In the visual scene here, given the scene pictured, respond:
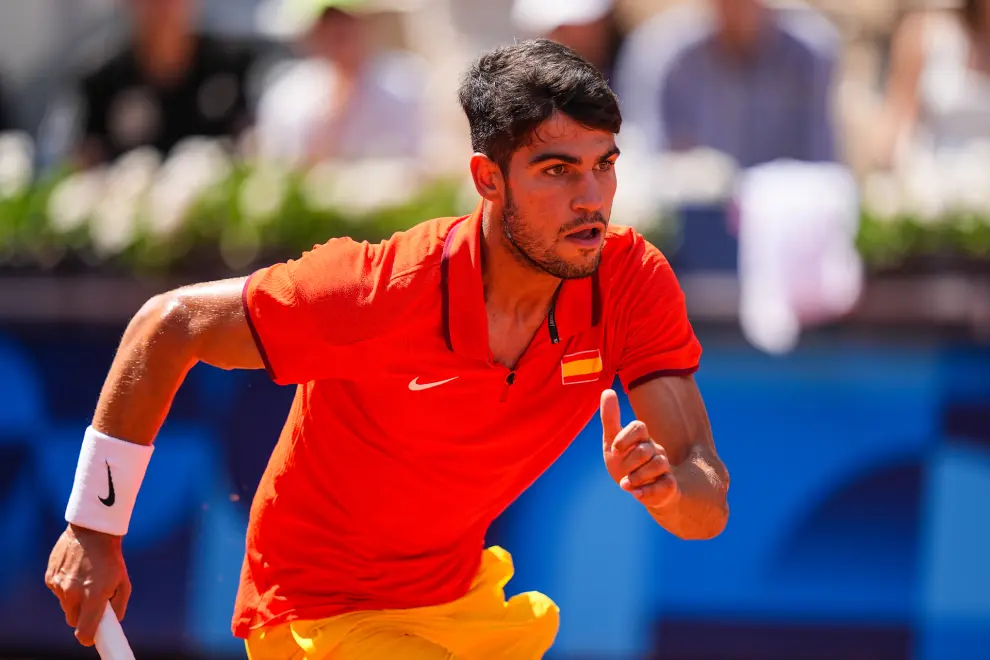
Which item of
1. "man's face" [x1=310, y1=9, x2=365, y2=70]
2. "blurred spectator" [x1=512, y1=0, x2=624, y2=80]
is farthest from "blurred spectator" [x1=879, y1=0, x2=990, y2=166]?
"man's face" [x1=310, y1=9, x2=365, y2=70]

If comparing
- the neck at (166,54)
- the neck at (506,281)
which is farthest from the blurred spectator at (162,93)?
the neck at (506,281)

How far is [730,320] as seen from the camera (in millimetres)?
6285

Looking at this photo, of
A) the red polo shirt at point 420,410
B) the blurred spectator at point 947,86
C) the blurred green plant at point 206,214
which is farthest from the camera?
the blurred spectator at point 947,86

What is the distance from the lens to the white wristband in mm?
3449

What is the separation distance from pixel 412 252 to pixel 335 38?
3924mm

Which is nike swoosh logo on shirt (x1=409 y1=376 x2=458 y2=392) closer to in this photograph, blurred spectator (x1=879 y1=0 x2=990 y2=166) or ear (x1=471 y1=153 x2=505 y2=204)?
ear (x1=471 y1=153 x2=505 y2=204)

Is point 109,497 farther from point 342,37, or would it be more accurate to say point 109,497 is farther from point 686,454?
point 342,37

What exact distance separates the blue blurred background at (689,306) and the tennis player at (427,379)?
8.95 ft

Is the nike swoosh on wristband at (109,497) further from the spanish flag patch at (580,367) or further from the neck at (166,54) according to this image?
the neck at (166,54)

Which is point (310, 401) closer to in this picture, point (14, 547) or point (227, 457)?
point (227, 457)

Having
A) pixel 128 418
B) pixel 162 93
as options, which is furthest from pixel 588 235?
pixel 162 93

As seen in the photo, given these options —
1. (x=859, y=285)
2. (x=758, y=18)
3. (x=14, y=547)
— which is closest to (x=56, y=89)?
(x=14, y=547)

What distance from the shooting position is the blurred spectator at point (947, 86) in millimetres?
6855

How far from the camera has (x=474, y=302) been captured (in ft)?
11.2
